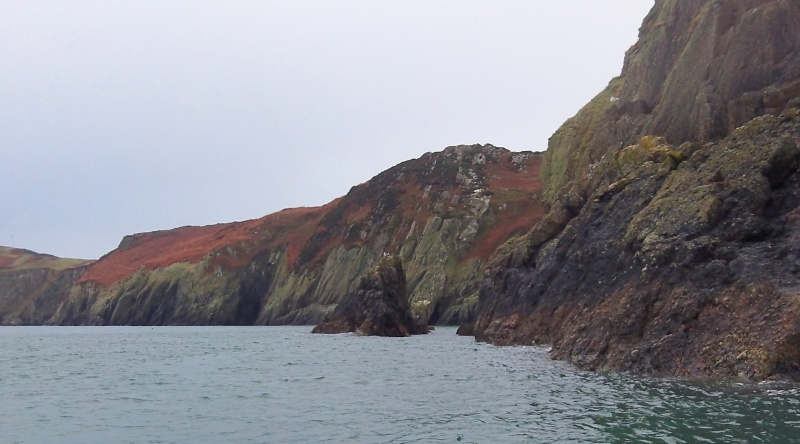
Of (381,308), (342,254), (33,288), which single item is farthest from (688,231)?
(33,288)

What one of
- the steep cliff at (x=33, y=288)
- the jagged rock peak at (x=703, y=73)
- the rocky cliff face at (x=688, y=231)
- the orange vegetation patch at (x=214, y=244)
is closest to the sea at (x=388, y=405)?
the rocky cliff face at (x=688, y=231)

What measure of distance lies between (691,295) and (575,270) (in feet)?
50.1

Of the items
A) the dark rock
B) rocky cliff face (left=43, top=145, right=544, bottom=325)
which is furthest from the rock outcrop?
the dark rock

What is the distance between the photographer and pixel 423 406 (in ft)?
79.3

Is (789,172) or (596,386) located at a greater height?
(789,172)

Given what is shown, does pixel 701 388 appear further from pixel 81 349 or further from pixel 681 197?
pixel 81 349

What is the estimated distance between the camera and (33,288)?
182 meters

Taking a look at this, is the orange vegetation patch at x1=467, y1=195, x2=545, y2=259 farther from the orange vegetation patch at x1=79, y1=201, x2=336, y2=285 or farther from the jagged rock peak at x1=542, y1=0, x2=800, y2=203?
the orange vegetation patch at x1=79, y1=201, x2=336, y2=285

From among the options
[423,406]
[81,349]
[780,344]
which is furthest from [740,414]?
[81,349]

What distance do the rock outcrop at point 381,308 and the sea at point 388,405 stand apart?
30.6 meters

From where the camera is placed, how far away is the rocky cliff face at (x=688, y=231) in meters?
27.3

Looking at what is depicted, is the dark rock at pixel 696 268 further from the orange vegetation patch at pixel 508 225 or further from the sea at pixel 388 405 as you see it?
the orange vegetation patch at pixel 508 225

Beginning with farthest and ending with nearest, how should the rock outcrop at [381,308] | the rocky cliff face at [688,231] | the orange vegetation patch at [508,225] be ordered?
1. the orange vegetation patch at [508,225]
2. the rock outcrop at [381,308]
3. the rocky cliff face at [688,231]

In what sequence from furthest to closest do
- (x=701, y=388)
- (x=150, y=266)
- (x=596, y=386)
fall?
(x=150, y=266)
(x=596, y=386)
(x=701, y=388)
